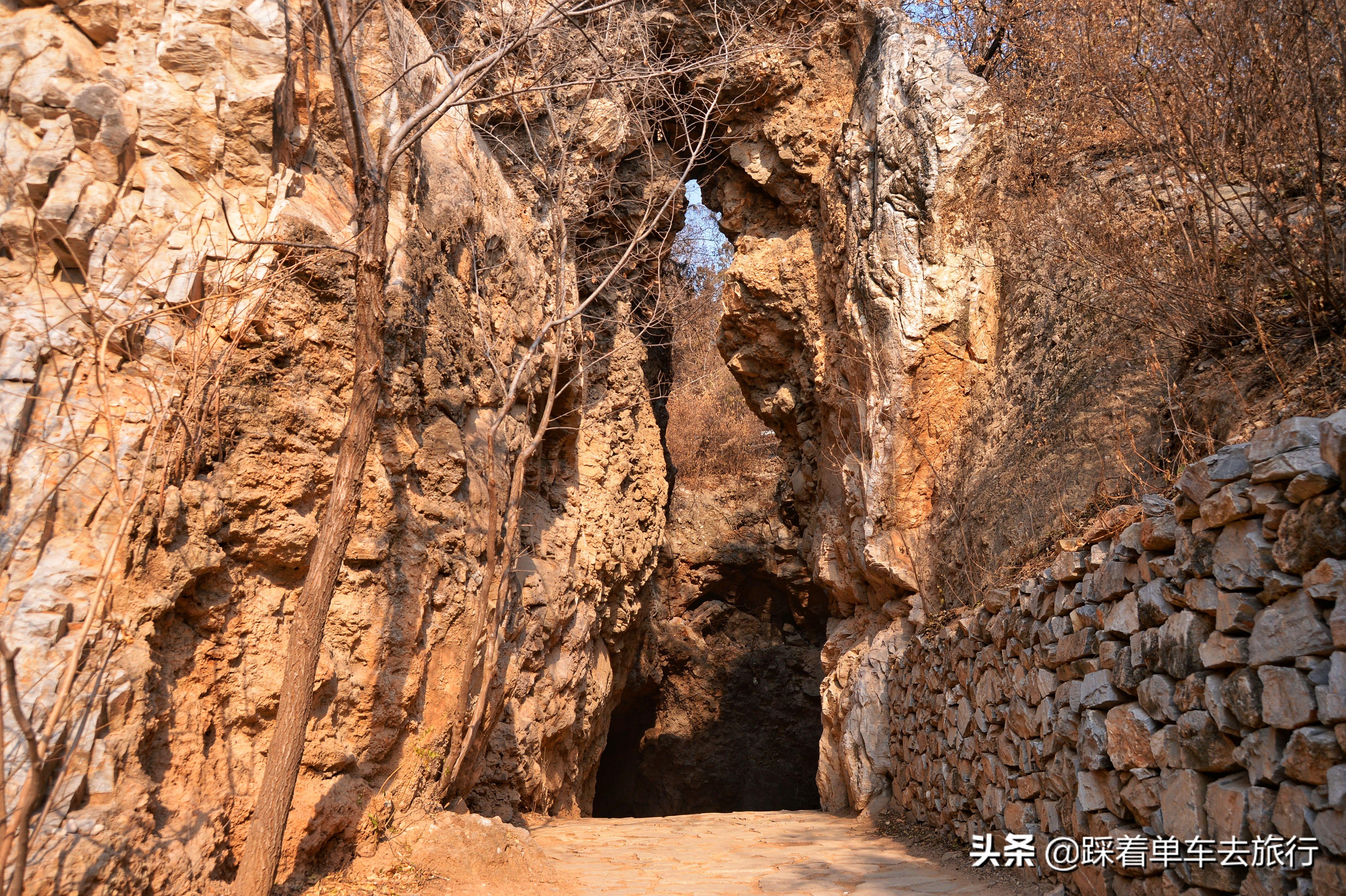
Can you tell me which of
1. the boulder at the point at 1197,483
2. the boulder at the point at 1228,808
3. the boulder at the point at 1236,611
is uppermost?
the boulder at the point at 1197,483

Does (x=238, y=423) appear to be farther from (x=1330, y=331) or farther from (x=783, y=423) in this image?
(x=783, y=423)

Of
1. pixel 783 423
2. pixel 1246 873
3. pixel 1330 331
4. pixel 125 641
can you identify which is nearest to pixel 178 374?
pixel 125 641

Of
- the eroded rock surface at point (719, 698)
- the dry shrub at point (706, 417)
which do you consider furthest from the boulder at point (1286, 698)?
the dry shrub at point (706, 417)

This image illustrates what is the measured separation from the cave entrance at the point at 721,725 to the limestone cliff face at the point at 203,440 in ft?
27.5

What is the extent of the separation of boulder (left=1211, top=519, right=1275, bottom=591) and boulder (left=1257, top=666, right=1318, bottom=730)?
0.32 m

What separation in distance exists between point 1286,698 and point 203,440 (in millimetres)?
5038

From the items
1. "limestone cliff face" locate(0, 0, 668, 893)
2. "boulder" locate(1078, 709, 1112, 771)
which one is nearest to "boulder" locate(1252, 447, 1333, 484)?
"boulder" locate(1078, 709, 1112, 771)

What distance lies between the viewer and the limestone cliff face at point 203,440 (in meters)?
3.78

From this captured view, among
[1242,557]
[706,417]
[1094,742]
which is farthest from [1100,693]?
[706,417]

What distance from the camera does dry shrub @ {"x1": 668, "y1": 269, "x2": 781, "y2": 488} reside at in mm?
15812

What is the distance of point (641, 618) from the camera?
12273 millimetres

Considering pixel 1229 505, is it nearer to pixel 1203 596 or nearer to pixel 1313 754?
pixel 1203 596

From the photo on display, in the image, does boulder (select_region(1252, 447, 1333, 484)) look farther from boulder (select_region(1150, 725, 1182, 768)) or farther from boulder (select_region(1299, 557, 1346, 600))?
boulder (select_region(1150, 725, 1182, 768))

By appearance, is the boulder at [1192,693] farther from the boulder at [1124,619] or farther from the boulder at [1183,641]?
the boulder at [1124,619]
